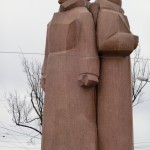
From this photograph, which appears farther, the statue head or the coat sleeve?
the statue head

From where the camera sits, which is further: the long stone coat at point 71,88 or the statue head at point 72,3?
the statue head at point 72,3

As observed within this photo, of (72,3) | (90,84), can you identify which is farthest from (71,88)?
(72,3)

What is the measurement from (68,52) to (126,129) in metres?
1.33

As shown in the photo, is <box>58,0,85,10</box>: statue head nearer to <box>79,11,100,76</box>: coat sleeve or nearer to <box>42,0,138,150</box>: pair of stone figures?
<box>42,0,138,150</box>: pair of stone figures

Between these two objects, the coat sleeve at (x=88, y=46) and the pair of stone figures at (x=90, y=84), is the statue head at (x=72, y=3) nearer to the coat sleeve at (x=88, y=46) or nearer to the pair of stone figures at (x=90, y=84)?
the pair of stone figures at (x=90, y=84)

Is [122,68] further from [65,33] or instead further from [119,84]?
[65,33]

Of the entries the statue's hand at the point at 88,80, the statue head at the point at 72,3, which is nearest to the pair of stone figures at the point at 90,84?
the statue's hand at the point at 88,80

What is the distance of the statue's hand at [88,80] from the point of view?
5473mm

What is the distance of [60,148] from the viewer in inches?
216

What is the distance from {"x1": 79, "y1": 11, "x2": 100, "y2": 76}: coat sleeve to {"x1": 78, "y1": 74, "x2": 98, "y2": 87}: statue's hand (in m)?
0.04

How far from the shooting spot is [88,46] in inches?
223

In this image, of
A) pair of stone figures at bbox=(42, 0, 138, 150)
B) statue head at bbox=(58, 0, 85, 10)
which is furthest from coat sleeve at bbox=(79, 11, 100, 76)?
statue head at bbox=(58, 0, 85, 10)

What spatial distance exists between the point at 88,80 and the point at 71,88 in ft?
0.97

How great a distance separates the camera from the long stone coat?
5.48 m
